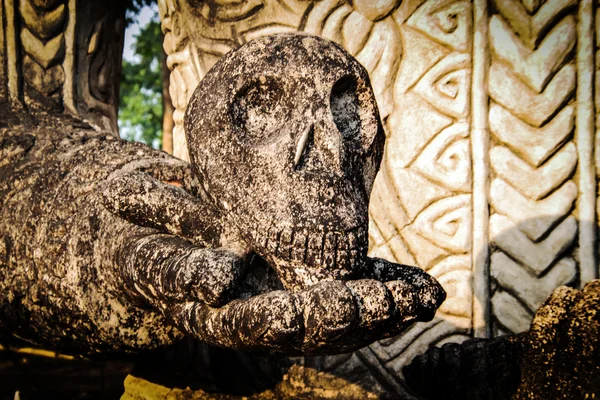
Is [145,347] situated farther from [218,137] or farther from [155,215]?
[218,137]

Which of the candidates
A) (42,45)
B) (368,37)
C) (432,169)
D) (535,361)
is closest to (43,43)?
(42,45)

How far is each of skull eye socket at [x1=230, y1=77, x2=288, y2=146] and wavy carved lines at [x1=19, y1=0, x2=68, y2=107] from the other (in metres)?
1.47

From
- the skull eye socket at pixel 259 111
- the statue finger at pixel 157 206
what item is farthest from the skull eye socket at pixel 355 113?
the statue finger at pixel 157 206

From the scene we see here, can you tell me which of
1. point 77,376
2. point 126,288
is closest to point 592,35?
point 126,288

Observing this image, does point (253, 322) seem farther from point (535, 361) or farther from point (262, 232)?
point (535, 361)

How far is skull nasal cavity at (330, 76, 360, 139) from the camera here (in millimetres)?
1248

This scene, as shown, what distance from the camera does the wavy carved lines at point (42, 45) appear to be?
7.97ft

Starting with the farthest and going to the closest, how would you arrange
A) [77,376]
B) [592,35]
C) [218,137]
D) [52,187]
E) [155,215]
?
1. [77,376]
2. [592,35]
3. [52,187]
4. [155,215]
5. [218,137]

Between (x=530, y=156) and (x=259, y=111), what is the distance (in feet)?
3.71

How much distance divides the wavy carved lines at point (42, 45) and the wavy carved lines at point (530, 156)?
1.70m

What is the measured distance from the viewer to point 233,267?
3.82 feet

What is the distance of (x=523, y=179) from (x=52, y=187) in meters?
1.46

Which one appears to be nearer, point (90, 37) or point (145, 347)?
point (145, 347)

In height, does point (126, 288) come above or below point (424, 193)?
below
